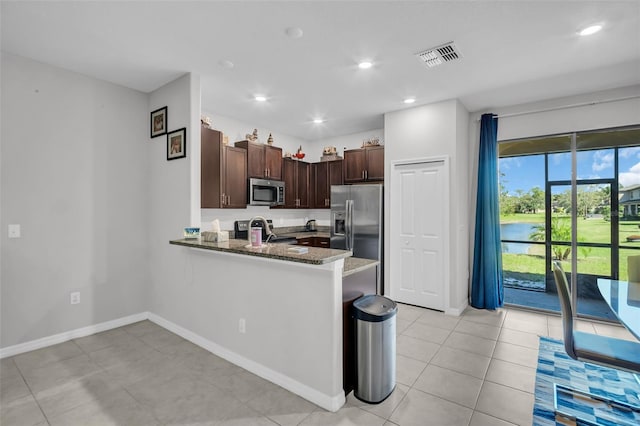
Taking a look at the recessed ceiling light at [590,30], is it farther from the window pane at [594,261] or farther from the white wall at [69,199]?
the white wall at [69,199]

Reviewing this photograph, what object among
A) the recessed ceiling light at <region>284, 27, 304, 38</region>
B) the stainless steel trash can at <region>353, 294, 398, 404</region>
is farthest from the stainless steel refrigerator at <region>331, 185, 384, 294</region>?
the recessed ceiling light at <region>284, 27, 304, 38</region>

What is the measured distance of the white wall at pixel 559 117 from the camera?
3.39 meters

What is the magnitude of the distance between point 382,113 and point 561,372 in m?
3.60

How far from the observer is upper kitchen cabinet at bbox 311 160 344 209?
5.43 m

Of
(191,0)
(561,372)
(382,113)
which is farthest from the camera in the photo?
(382,113)

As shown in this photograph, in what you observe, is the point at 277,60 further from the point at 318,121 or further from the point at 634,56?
the point at 634,56

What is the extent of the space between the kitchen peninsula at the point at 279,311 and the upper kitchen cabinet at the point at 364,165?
2.63m

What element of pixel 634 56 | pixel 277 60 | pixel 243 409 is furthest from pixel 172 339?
pixel 634 56

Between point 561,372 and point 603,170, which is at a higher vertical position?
point 603,170

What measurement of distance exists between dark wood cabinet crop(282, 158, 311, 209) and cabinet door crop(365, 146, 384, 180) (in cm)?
128

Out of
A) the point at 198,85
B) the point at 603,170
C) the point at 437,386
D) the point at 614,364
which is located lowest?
the point at 437,386

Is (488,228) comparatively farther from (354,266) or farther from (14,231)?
(14,231)

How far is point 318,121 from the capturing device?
4891mm

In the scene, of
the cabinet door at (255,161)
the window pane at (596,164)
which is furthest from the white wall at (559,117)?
the cabinet door at (255,161)
